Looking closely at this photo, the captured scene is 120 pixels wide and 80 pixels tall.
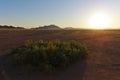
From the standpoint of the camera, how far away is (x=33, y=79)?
1689 centimetres

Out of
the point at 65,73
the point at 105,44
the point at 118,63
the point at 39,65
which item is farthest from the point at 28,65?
the point at 105,44

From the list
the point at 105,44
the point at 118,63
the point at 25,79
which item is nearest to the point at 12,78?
the point at 25,79

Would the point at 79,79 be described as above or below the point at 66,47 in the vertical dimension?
below

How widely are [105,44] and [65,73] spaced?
322 inches

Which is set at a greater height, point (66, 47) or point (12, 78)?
point (66, 47)

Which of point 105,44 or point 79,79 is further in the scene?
point 105,44

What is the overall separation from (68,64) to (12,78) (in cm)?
324

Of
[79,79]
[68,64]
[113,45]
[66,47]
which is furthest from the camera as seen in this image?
[113,45]

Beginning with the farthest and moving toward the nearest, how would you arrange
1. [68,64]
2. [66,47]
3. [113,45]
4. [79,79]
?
[113,45]
[66,47]
[68,64]
[79,79]

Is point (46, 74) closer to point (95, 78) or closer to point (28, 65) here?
point (28, 65)

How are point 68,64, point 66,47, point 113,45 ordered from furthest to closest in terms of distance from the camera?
point 113,45 < point 66,47 < point 68,64

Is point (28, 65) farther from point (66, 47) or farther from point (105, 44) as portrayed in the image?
point (105, 44)

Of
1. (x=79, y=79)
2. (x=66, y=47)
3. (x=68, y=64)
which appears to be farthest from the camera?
(x=66, y=47)

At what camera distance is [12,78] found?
16922 mm
